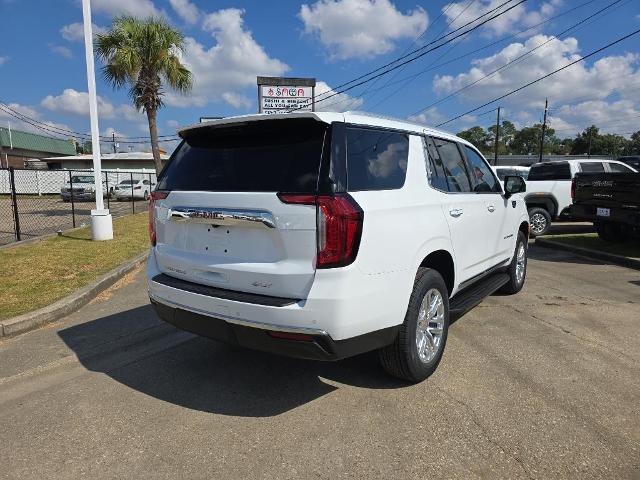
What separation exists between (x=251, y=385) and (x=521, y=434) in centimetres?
191

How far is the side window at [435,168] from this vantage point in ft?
12.8

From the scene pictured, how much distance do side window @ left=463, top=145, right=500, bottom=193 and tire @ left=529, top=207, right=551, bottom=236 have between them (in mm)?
7810

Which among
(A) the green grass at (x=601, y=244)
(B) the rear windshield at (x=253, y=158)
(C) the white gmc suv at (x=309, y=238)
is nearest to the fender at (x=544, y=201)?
(A) the green grass at (x=601, y=244)

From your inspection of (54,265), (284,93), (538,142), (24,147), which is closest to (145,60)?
(284,93)

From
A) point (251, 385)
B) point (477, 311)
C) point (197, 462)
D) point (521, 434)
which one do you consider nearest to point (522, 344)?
point (477, 311)

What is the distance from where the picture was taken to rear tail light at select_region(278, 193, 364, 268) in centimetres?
282

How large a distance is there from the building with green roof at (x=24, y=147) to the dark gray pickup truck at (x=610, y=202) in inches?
2145

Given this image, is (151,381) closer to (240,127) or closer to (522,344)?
(240,127)

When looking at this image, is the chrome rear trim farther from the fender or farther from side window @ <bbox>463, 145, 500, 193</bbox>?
the fender

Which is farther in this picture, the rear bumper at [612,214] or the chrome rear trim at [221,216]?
the rear bumper at [612,214]

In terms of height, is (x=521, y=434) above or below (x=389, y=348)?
below

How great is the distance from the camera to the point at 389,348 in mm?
3424

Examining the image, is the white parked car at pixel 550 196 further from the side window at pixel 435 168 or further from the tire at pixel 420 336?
the tire at pixel 420 336

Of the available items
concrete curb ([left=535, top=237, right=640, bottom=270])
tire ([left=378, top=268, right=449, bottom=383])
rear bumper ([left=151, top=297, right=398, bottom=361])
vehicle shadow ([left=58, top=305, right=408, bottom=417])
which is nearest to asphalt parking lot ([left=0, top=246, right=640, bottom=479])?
vehicle shadow ([left=58, top=305, right=408, bottom=417])
